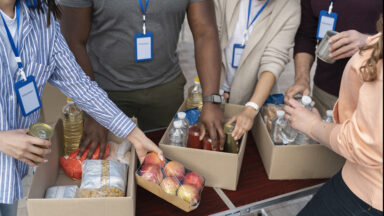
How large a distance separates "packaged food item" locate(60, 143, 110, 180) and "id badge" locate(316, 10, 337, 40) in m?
1.21

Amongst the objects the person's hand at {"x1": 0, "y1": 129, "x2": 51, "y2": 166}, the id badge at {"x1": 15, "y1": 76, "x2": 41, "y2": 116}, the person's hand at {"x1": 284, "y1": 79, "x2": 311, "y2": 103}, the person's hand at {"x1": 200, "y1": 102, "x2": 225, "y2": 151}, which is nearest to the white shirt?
the person's hand at {"x1": 284, "y1": 79, "x2": 311, "y2": 103}

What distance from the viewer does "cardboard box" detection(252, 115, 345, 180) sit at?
132cm

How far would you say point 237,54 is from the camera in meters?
1.85

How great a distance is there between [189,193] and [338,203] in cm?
47

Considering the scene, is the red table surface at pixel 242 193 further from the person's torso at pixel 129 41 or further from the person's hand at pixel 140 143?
the person's torso at pixel 129 41

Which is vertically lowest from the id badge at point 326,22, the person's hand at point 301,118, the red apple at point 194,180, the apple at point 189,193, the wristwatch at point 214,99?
the apple at point 189,193

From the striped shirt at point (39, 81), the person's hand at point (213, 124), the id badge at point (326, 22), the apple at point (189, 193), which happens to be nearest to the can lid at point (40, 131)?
the striped shirt at point (39, 81)

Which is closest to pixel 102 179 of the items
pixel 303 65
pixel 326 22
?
pixel 303 65

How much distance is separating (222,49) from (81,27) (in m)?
0.75

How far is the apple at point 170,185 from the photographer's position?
1143mm

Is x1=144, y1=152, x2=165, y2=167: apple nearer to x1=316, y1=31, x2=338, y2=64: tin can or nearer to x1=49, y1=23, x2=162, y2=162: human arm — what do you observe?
x1=49, y1=23, x2=162, y2=162: human arm

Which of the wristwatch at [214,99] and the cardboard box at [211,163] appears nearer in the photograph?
the cardboard box at [211,163]

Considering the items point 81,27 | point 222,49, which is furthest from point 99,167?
point 222,49

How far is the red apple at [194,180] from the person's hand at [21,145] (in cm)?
46
